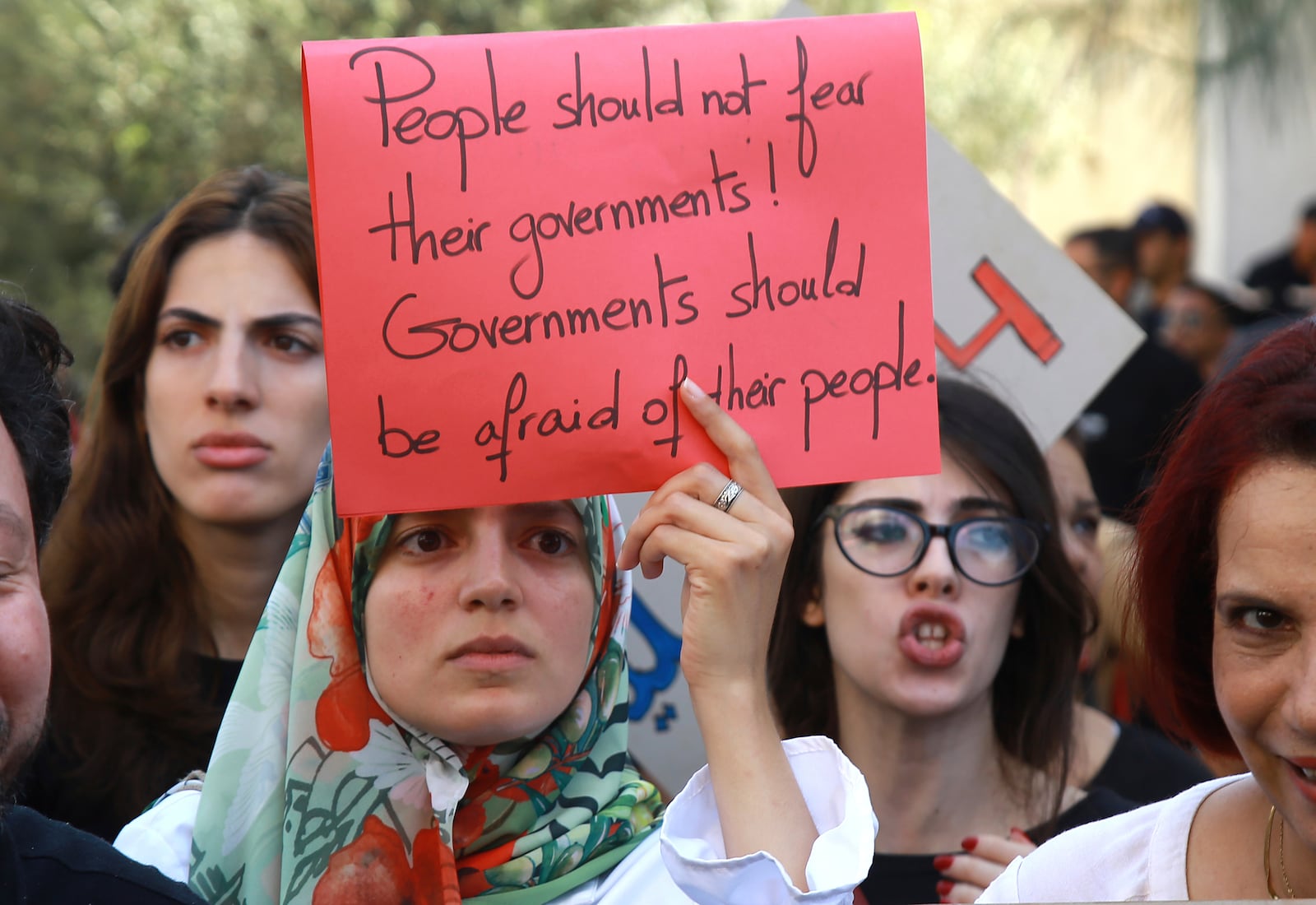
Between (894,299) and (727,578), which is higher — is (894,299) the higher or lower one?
the higher one

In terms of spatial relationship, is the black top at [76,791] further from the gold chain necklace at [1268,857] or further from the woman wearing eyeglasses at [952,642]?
the gold chain necklace at [1268,857]

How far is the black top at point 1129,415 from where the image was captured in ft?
19.4

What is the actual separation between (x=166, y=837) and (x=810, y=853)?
0.94m

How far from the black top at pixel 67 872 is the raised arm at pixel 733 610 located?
63 centimetres

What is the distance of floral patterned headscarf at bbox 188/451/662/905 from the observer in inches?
79.4

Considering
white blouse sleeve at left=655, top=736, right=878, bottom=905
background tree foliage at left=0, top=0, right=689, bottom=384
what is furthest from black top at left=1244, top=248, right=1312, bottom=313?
white blouse sleeve at left=655, top=736, right=878, bottom=905

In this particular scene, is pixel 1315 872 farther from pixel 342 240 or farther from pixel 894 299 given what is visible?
pixel 342 240

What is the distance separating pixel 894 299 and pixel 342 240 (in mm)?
665

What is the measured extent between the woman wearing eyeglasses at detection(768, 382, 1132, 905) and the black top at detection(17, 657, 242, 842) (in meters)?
1.08

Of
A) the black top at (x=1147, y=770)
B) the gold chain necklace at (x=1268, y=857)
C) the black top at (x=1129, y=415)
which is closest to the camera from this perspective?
the gold chain necklace at (x=1268, y=857)

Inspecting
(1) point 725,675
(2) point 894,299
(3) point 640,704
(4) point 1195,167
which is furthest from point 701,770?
(4) point 1195,167

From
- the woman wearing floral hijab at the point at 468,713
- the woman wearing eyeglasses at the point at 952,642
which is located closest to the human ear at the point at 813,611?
the woman wearing eyeglasses at the point at 952,642

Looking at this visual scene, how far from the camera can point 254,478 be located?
2.84 meters

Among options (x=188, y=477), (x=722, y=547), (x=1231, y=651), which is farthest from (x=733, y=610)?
(x=188, y=477)
